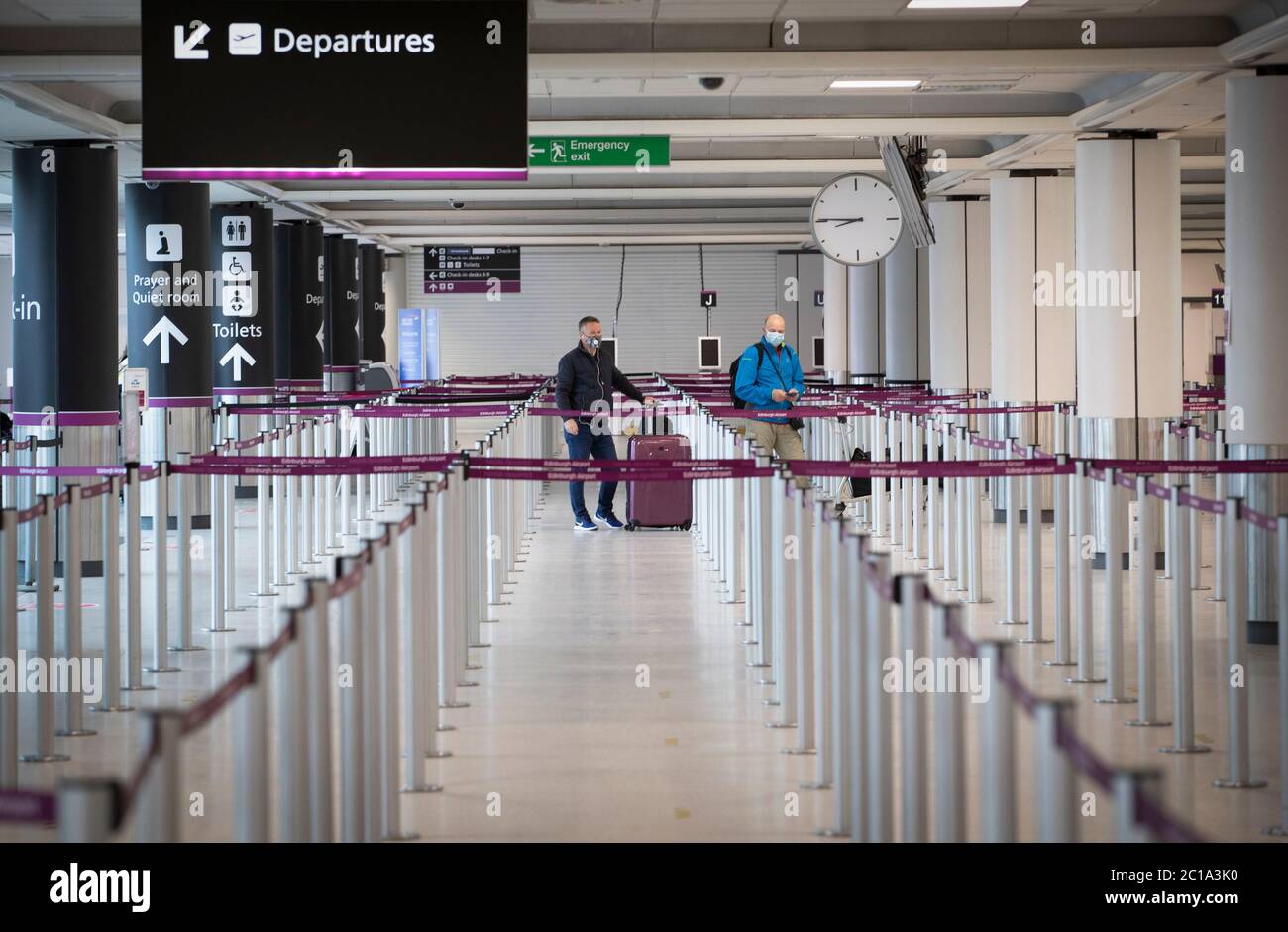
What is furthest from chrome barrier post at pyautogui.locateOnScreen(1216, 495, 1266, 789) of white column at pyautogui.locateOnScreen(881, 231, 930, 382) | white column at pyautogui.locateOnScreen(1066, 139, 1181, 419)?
white column at pyautogui.locateOnScreen(881, 231, 930, 382)

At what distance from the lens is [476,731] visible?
757 cm

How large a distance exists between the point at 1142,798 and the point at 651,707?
206 inches

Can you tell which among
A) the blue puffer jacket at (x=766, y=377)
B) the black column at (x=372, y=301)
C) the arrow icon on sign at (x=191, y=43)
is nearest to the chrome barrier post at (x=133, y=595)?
the arrow icon on sign at (x=191, y=43)

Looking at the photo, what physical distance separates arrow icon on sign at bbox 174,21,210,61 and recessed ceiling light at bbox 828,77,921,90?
5.94 m

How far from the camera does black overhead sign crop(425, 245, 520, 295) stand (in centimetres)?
3547

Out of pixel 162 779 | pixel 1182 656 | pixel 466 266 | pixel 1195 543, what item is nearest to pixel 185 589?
pixel 1182 656

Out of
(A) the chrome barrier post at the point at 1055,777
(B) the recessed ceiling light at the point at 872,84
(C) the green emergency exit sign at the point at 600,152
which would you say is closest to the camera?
(A) the chrome barrier post at the point at 1055,777

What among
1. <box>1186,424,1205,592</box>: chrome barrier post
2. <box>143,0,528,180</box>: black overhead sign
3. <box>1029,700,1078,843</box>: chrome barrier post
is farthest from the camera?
<box>1186,424,1205,592</box>: chrome barrier post

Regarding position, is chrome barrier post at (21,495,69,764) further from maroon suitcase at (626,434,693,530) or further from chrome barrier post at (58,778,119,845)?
maroon suitcase at (626,434,693,530)

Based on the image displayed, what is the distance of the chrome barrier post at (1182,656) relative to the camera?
7086 millimetres

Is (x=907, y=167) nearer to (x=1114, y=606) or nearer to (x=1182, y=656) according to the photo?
(x=1114, y=606)

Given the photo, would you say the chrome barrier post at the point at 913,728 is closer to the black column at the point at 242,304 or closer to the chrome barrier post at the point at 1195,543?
the chrome barrier post at the point at 1195,543

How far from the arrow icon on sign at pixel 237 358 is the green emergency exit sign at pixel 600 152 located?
22.4 ft

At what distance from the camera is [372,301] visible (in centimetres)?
3369
